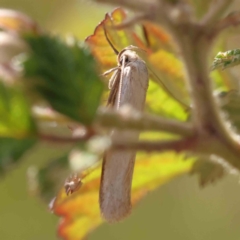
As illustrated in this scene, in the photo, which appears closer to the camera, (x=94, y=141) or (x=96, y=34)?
(x=94, y=141)

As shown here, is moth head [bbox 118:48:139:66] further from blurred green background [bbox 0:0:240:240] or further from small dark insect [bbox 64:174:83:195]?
blurred green background [bbox 0:0:240:240]

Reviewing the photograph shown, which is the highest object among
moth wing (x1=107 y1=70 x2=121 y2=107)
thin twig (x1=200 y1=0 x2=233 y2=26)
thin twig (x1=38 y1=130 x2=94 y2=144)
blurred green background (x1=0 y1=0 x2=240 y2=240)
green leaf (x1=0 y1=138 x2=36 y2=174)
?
blurred green background (x1=0 y1=0 x2=240 y2=240)

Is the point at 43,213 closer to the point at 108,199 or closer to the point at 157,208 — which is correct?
the point at 157,208

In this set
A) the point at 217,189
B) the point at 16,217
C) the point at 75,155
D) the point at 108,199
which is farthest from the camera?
the point at 16,217

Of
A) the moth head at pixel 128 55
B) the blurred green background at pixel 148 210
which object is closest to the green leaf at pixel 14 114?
the moth head at pixel 128 55

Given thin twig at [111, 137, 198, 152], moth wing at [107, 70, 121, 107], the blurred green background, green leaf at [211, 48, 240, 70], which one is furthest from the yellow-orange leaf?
the blurred green background

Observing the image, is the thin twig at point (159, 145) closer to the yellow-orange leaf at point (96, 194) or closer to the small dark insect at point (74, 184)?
the small dark insect at point (74, 184)

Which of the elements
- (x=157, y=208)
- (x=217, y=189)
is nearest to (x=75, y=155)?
(x=217, y=189)
